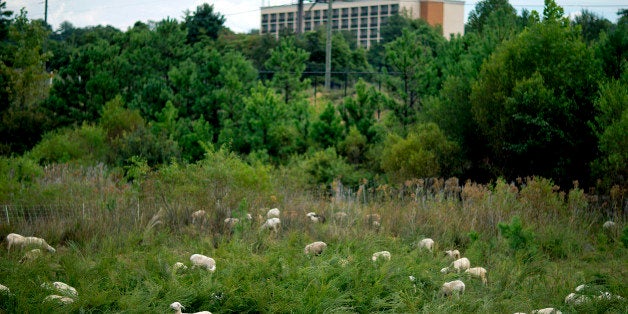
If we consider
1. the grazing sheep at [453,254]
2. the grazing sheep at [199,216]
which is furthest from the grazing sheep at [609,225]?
the grazing sheep at [199,216]

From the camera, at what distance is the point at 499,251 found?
9.02m

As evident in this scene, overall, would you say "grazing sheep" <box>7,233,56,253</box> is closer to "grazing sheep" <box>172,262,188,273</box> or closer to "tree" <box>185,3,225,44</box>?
"grazing sheep" <box>172,262,188,273</box>

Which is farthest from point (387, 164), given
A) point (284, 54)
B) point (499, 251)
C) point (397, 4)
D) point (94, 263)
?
point (397, 4)

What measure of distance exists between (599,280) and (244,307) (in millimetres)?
3975

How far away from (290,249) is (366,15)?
118326 mm

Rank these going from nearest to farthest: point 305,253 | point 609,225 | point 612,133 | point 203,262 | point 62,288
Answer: point 62,288
point 203,262
point 305,253
point 609,225
point 612,133

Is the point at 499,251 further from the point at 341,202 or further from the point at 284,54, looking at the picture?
the point at 284,54

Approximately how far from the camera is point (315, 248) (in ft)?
27.1

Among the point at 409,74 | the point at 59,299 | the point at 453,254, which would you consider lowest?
the point at 453,254

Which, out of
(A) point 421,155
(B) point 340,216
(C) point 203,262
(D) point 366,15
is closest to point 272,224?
(B) point 340,216

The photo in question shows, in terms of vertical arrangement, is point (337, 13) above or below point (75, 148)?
above

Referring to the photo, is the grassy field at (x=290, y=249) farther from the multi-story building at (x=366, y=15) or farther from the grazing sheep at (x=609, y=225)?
the multi-story building at (x=366, y=15)

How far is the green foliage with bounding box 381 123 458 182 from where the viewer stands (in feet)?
54.6

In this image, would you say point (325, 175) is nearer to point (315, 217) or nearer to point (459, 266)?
point (315, 217)
